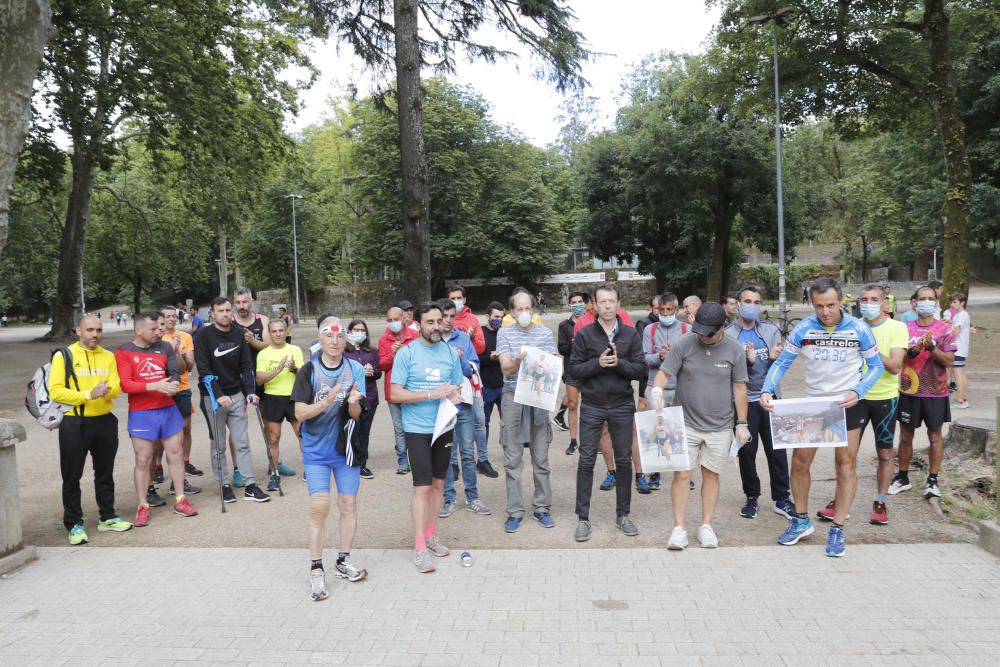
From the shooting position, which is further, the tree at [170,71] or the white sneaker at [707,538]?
the tree at [170,71]

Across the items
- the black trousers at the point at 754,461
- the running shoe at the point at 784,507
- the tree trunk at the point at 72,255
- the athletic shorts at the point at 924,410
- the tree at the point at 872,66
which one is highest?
the tree at the point at 872,66

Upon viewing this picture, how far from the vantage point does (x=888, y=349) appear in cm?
548

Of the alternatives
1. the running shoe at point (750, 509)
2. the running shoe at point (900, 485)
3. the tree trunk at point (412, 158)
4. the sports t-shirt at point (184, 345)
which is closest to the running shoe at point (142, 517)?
the sports t-shirt at point (184, 345)

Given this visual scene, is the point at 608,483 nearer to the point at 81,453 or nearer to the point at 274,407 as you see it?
the point at 274,407

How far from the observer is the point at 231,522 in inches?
239

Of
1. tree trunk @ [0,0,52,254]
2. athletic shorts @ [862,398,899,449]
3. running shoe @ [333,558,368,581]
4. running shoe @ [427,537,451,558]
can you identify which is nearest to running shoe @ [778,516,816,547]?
athletic shorts @ [862,398,899,449]

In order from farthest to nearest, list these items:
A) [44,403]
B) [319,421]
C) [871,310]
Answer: [871,310] < [44,403] < [319,421]

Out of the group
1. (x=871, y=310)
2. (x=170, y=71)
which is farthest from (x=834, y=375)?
(x=170, y=71)

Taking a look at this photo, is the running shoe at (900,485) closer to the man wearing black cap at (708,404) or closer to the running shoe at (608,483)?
the man wearing black cap at (708,404)

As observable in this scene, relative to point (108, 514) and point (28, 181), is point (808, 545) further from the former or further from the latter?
point (28, 181)

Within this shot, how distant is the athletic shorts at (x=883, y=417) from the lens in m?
5.48

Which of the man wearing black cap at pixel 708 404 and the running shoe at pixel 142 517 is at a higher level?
the man wearing black cap at pixel 708 404

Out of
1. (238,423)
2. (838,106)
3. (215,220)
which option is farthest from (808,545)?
(215,220)

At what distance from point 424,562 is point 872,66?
15084 mm
